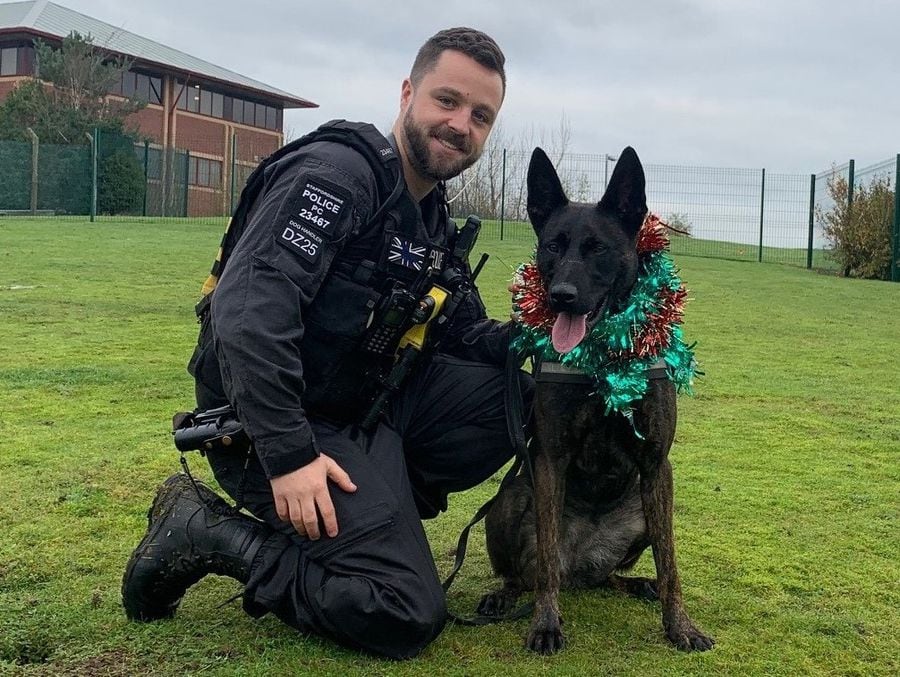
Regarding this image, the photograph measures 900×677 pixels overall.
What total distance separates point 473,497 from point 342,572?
155cm

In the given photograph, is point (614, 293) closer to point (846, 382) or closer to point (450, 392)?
point (450, 392)

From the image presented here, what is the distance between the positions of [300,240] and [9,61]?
37559 millimetres

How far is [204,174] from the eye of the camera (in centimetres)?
A: 2214

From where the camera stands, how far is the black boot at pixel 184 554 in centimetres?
256

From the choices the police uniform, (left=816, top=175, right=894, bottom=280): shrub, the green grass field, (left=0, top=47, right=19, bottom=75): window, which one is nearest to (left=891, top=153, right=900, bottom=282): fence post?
(left=816, top=175, right=894, bottom=280): shrub

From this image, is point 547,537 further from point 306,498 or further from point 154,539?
point 154,539

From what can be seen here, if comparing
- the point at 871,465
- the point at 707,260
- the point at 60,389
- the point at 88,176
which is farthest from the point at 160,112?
the point at 871,465

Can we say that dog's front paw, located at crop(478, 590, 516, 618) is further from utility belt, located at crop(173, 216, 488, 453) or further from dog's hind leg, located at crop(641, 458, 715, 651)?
utility belt, located at crop(173, 216, 488, 453)

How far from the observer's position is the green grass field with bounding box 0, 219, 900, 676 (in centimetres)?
247

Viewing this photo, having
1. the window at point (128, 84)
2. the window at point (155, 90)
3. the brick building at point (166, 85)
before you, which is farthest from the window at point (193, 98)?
the window at point (128, 84)

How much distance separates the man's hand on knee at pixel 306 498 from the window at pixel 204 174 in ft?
66.7

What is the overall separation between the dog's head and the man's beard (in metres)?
0.24

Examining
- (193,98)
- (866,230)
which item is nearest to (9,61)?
(193,98)

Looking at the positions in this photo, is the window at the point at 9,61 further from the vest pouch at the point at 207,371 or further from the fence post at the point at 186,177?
the vest pouch at the point at 207,371
